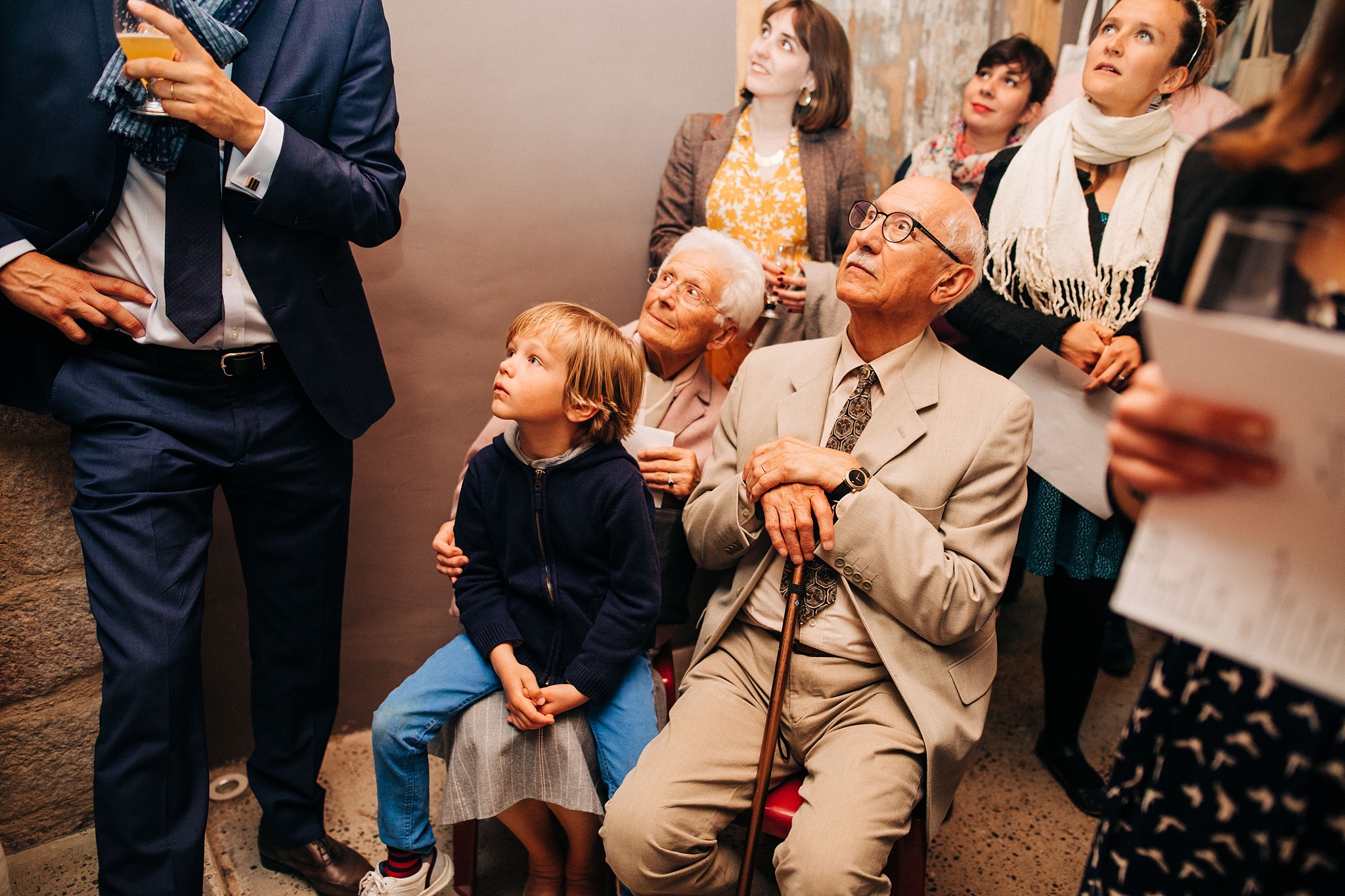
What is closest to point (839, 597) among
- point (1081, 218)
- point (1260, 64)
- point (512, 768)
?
point (512, 768)

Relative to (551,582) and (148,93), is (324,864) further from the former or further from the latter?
(148,93)

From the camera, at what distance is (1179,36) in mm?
1951

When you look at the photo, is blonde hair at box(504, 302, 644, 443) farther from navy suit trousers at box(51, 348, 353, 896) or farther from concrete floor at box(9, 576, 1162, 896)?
concrete floor at box(9, 576, 1162, 896)

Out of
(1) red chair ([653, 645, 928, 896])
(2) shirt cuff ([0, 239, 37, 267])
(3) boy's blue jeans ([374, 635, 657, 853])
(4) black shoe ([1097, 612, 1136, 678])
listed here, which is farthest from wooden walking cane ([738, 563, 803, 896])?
(4) black shoe ([1097, 612, 1136, 678])

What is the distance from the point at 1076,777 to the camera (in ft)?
7.69

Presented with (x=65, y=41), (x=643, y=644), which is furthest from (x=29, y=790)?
(x=65, y=41)

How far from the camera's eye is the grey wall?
2285mm

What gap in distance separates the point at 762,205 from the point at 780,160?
15 centimetres

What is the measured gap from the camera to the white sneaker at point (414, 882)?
177 cm

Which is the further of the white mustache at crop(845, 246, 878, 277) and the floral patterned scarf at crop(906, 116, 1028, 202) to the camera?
the floral patterned scarf at crop(906, 116, 1028, 202)

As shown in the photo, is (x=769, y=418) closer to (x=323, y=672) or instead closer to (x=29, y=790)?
(x=323, y=672)

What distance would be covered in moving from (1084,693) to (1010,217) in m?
1.30

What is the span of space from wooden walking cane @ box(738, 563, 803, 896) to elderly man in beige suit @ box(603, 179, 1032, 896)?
0.05 meters

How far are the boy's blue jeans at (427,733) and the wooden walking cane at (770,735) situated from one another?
263mm
